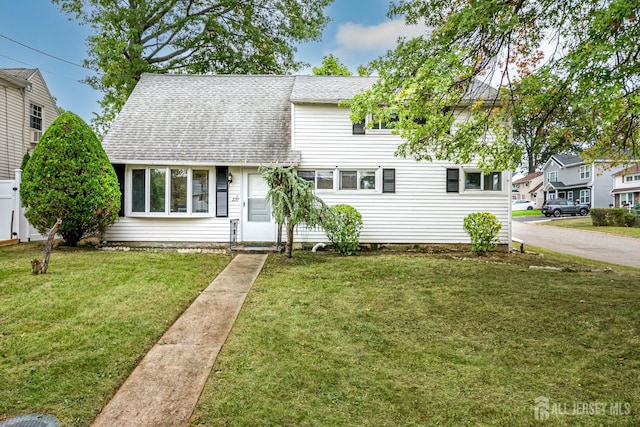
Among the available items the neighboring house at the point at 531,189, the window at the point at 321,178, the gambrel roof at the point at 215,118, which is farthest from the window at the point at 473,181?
the neighboring house at the point at 531,189

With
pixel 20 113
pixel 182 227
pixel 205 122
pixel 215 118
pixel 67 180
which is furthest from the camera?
pixel 20 113

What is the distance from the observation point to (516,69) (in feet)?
21.7

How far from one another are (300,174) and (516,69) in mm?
5771

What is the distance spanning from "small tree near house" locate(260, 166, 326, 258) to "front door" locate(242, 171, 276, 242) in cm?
213

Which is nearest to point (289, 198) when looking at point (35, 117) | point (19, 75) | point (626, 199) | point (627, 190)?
point (35, 117)

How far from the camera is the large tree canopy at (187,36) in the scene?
15445 mm

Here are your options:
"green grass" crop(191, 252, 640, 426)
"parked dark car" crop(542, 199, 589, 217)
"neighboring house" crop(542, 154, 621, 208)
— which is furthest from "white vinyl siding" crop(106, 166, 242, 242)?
"neighboring house" crop(542, 154, 621, 208)

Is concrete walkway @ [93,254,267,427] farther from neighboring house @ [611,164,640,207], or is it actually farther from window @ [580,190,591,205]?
window @ [580,190,591,205]

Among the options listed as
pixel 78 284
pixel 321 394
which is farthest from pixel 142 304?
pixel 321 394

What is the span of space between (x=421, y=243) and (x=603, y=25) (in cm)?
709

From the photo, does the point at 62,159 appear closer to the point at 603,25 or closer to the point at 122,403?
the point at 122,403

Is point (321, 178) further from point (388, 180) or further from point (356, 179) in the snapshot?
point (388, 180)

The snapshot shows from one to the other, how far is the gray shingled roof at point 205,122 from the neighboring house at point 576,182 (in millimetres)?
32716

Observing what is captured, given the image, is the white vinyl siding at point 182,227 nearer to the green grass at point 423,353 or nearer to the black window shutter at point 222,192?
the black window shutter at point 222,192
